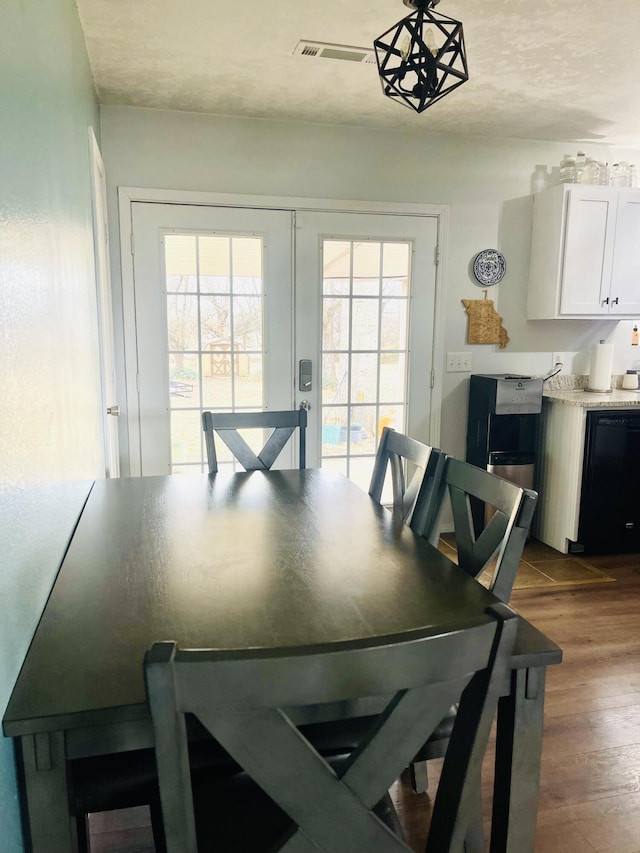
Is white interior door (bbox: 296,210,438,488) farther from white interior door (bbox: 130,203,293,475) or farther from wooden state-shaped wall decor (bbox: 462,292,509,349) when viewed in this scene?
wooden state-shaped wall decor (bbox: 462,292,509,349)

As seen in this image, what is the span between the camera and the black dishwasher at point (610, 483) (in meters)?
3.53

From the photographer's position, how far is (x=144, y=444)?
3461 millimetres

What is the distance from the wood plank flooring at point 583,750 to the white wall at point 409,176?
56.2 inches

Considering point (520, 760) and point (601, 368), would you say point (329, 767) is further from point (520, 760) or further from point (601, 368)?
point (601, 368)

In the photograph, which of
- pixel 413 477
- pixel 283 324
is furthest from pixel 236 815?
pixel 283 324

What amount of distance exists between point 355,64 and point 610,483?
2650mm

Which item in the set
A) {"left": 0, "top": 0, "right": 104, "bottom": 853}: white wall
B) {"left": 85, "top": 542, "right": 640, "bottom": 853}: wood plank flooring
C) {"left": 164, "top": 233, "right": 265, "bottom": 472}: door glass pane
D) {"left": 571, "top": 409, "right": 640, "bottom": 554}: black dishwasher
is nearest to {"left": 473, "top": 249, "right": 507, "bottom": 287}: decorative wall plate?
{"left": 571, "top": 409, "right": 640, "bottom": 554}: black dishwasher

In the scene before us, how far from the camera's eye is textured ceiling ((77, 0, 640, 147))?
87.6 inches

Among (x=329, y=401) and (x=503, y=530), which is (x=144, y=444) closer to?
(x=329, y=401)

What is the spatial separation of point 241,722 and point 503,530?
926mm

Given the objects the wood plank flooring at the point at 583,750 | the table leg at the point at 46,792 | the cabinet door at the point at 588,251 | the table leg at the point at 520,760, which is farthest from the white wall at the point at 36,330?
the cabinet door at the point at 588,251

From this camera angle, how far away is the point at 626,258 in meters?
3.75

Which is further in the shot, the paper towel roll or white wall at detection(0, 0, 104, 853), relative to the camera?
the paper towel roll

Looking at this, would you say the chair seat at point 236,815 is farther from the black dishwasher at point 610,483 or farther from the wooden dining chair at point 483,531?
the black dishwasher at point 610,483
